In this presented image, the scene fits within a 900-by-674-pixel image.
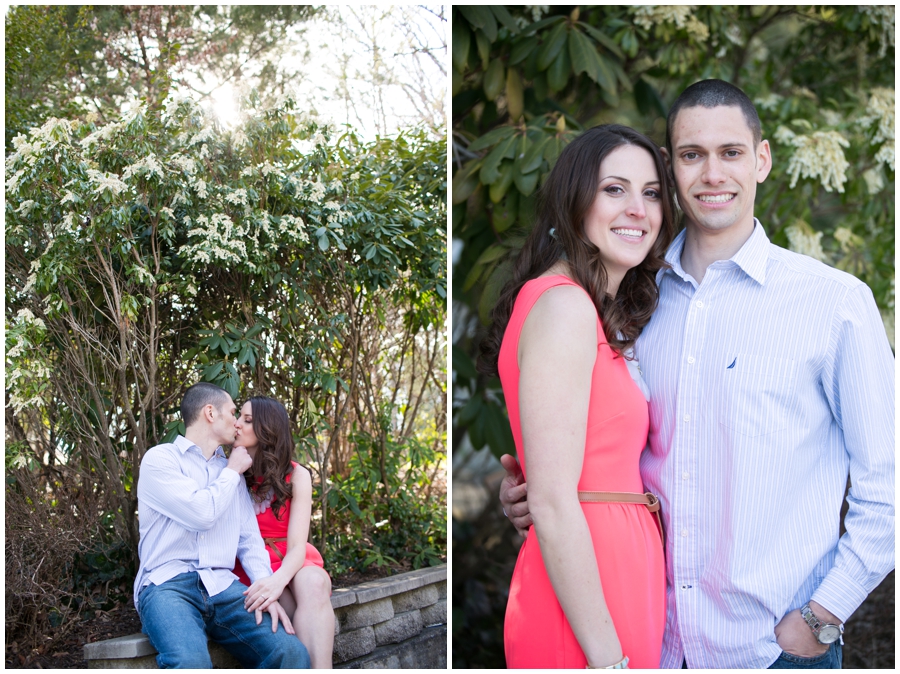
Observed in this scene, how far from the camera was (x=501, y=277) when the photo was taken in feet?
6.73

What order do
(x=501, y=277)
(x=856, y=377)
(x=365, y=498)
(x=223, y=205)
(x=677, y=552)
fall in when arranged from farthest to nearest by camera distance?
(x=365, y=498) < (x=223, y=205) < (x=501, y=277) < (x=677, y=552) < (x=856, y=377)

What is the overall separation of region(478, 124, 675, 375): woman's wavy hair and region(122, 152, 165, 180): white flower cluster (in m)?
1.29

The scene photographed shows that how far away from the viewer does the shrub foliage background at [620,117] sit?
2.35 meters

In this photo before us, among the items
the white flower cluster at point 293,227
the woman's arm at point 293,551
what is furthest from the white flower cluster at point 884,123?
the woman's arm at point 293,551

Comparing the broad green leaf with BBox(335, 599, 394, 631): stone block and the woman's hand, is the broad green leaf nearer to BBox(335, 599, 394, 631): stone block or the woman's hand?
the woman's hand

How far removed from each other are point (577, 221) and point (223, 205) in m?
1.44

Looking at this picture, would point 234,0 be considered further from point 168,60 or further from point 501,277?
point 501,277

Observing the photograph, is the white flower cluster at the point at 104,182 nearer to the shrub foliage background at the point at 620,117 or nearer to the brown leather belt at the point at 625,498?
the shrub foliage background at the point at 620,117

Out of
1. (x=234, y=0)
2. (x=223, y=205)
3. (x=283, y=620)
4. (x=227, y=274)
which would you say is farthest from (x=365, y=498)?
(x=234, y=0)

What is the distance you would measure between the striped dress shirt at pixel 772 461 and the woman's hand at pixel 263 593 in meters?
1.20

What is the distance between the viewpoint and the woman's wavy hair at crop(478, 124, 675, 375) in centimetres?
151

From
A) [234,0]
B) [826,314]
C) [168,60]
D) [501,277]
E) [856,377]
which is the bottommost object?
[856,377]

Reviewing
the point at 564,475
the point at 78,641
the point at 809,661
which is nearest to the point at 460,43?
the point at 564,475

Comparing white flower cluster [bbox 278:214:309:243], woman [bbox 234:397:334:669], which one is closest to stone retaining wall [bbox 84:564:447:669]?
woman [bbox 234:397:334:669]
